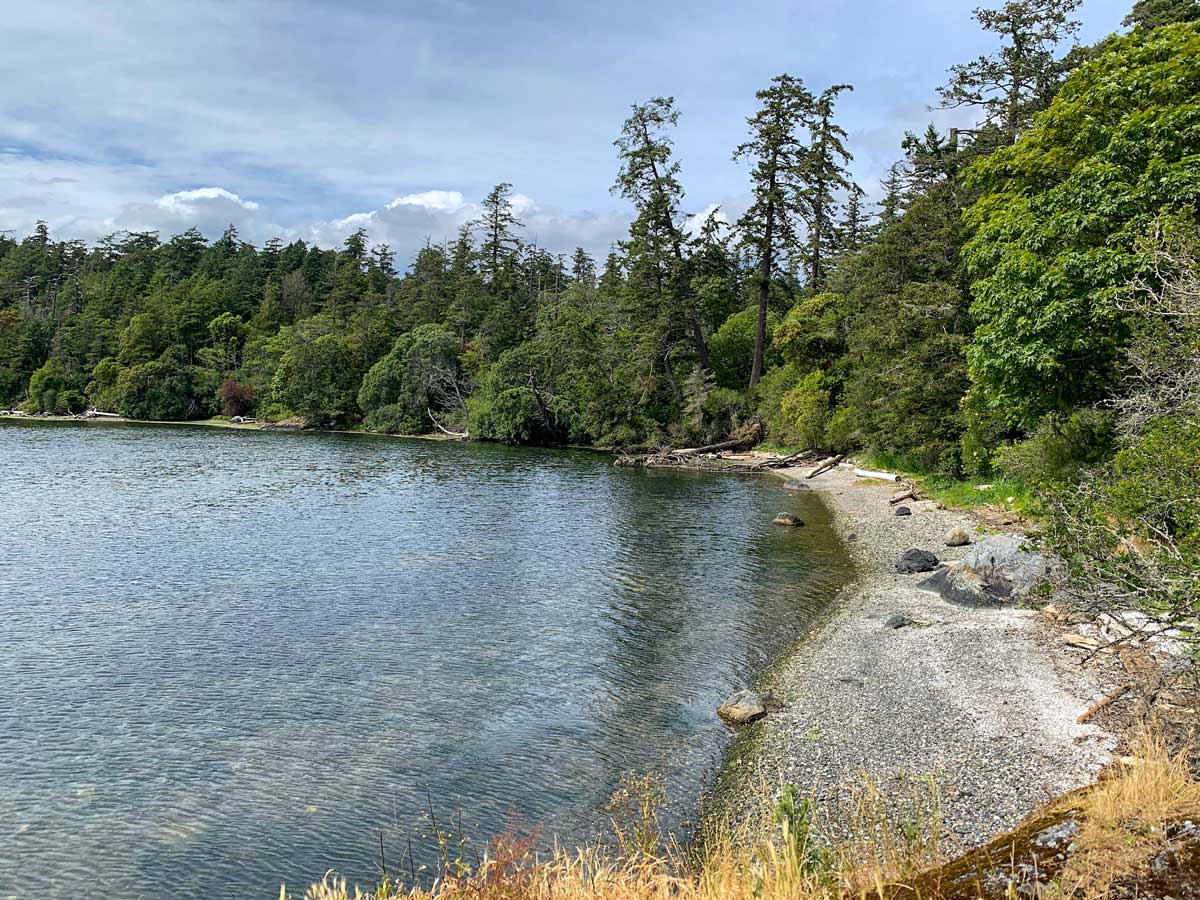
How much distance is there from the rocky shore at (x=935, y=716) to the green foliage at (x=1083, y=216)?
24.6 ft

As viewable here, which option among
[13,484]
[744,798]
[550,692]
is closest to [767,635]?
[550,692]

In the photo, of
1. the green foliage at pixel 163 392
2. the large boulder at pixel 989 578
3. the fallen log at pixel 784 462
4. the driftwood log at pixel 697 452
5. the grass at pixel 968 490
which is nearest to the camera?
the large boulder at pixel 989 578

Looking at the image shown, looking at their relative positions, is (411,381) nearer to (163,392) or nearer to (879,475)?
(163,392)

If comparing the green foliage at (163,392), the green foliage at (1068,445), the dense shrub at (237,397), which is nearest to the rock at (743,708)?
the green foliage at (1068,445)

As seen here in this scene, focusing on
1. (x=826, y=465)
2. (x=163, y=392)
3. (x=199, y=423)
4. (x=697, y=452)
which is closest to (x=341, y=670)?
(x=826, y=465)

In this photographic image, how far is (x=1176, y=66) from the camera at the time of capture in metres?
19.2

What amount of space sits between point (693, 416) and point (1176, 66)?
4027 centimetres

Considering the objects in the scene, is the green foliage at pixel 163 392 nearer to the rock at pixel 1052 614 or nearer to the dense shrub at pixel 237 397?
the dense shrub at pixel 237 397

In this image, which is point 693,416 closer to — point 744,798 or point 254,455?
point 254,455

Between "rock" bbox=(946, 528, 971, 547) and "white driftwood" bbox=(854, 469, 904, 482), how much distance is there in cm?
1302

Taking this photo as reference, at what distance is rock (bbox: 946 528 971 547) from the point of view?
79.4 feet

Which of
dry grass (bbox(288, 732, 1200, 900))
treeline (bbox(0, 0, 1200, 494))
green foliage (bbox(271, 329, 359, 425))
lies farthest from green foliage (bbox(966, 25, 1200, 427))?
green foliage (bbox(271, 329, 359, 425))

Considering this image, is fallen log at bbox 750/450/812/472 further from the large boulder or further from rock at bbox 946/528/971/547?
the large boulder

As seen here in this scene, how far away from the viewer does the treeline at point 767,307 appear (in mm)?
20250
